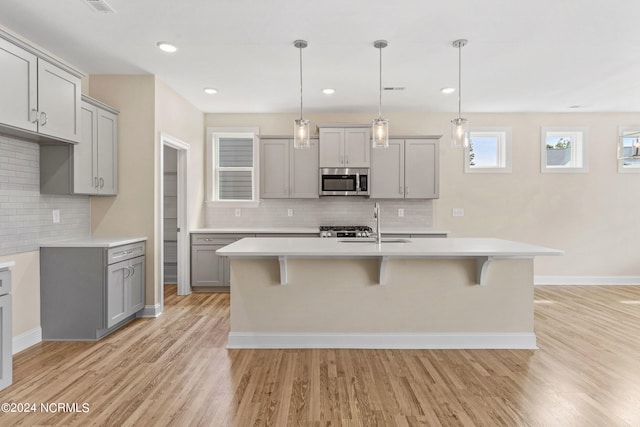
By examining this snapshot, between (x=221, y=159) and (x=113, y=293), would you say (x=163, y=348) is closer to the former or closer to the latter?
(x=113, y=293)

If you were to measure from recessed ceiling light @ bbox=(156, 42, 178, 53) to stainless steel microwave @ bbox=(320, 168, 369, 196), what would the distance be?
102 inches

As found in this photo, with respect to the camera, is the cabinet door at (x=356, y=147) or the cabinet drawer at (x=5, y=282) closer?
the cabinet drawer at (x=5, y=282)

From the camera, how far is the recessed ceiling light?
3.37 metres

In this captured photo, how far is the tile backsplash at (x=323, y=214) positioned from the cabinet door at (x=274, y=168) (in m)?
0.35

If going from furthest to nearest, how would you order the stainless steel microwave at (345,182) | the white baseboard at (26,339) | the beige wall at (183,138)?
the stainless steel microwave at (345,182)
the beige wall at (183,138)
the white baseboard at (26,339)

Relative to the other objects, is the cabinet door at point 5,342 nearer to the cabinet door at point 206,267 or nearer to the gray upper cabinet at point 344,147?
the cabinet door at point 206,267

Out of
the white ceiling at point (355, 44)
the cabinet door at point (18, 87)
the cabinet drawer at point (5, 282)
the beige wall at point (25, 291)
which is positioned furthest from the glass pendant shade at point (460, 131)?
the beige wall at point (25, 291)

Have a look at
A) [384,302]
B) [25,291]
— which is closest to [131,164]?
[25,291]

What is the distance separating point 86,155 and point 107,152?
1.12ft

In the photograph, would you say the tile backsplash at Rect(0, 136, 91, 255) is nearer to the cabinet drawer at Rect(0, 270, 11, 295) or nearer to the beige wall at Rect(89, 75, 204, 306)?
the beige wall at Rect(89, 75, 204, 306)

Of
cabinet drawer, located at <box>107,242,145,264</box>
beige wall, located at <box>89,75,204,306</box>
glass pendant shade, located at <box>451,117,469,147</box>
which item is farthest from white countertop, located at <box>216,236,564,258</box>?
beige wall, located at <box>89,75,204,306</box>

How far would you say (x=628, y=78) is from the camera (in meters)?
4.29

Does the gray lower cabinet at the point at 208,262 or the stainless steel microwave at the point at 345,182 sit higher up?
the stainless steel microwave at the point at 345,182

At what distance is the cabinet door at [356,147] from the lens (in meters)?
5.43
